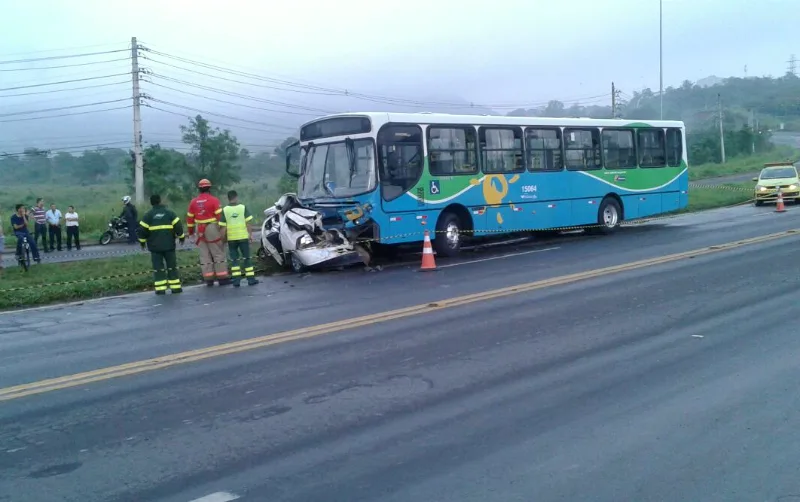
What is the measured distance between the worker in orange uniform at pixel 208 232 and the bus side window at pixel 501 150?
718cm

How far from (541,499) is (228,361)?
441 centimetres

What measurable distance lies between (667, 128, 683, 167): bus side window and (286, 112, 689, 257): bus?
121cm

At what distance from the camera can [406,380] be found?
724cm

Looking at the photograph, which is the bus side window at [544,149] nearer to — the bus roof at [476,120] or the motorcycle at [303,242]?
the bus roof at [476,120]

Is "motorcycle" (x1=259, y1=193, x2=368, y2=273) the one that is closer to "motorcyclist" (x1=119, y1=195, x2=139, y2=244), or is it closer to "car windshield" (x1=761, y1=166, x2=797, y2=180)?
"motorcyclist" (x1=119, y1=195, x2=139, y2=244)

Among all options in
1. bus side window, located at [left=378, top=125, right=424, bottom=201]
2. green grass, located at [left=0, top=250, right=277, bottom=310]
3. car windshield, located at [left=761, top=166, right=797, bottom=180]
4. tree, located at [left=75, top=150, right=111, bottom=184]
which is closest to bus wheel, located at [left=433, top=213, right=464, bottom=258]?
bus side window, located at [left=378, top=125, right=424, bottom=201]

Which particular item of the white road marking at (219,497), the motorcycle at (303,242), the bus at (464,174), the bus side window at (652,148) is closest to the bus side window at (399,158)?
the bus at (464,174)

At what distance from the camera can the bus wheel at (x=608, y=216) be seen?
→ 74.5ft

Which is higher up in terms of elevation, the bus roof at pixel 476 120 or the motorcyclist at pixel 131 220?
the bus roof at pixel 476 120

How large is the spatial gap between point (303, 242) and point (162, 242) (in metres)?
3.04

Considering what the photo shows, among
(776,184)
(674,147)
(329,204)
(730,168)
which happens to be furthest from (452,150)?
(730,168)

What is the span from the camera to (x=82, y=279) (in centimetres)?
1578

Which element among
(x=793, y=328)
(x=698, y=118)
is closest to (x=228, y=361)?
(x=793, y=328)

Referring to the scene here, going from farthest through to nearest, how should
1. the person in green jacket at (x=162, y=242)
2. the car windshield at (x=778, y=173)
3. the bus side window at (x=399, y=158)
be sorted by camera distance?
1. the car windshield at (x=778, y=173)
2. the bus side window at (x=399, y=158)
3. the person in green jacket at (x=162, y=242)
